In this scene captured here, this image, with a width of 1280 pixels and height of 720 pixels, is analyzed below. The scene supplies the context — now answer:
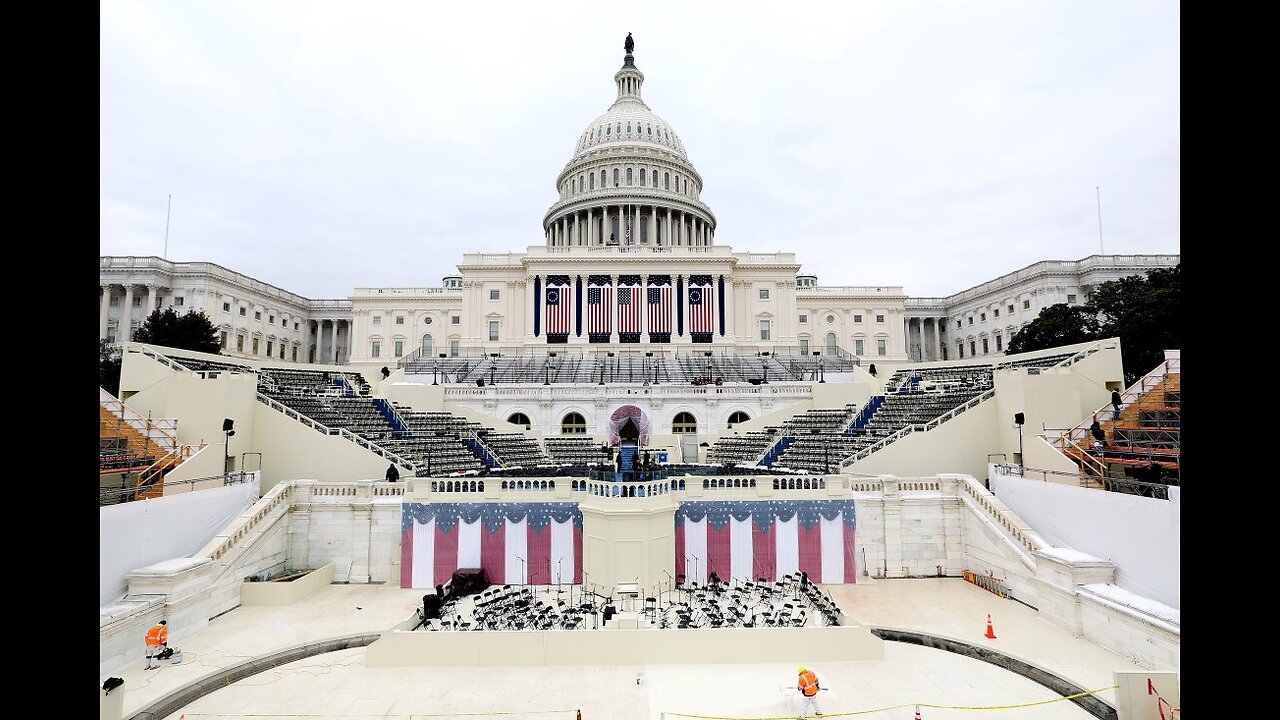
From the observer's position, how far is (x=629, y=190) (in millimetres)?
78500

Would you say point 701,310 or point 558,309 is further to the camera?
point 701,310

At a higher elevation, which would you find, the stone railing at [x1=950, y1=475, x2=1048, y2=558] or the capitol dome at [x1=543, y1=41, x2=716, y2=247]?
the capitol dome at [x1=543, y1=41, x2=716, y2=247]

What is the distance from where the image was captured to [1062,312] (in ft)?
172

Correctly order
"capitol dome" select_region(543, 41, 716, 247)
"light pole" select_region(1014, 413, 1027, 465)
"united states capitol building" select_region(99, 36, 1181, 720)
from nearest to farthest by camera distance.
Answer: "united states capitol building" select_region(99, 36, 1181, 720) → "light pole" select_region(1014, 413, 1027, 465) → "capitol dome" select_region(543, 41, 716, 247)

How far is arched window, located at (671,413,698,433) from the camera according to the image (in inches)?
1695

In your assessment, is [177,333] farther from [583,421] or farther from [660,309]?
[660,309]

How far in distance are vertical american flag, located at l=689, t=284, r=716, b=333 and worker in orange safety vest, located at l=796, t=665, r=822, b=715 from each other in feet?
162

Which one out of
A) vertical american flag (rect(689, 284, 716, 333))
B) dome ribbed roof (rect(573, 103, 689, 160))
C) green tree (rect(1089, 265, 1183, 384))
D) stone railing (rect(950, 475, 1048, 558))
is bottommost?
stone railing (rect(950, 475, 1048, 558))

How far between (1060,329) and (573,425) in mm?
40611

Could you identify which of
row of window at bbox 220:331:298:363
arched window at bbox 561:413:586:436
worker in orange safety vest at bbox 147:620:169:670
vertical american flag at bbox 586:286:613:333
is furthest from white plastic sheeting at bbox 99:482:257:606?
row of window at bbox 220:331:298:363

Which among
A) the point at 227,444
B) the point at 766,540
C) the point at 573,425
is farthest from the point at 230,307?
the point at 766,540

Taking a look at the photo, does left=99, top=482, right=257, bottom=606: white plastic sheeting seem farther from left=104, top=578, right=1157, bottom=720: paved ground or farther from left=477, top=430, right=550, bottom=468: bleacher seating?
left=477, top=430, right=550, bottom=468: bleacher seating

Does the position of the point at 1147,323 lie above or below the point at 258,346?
below
